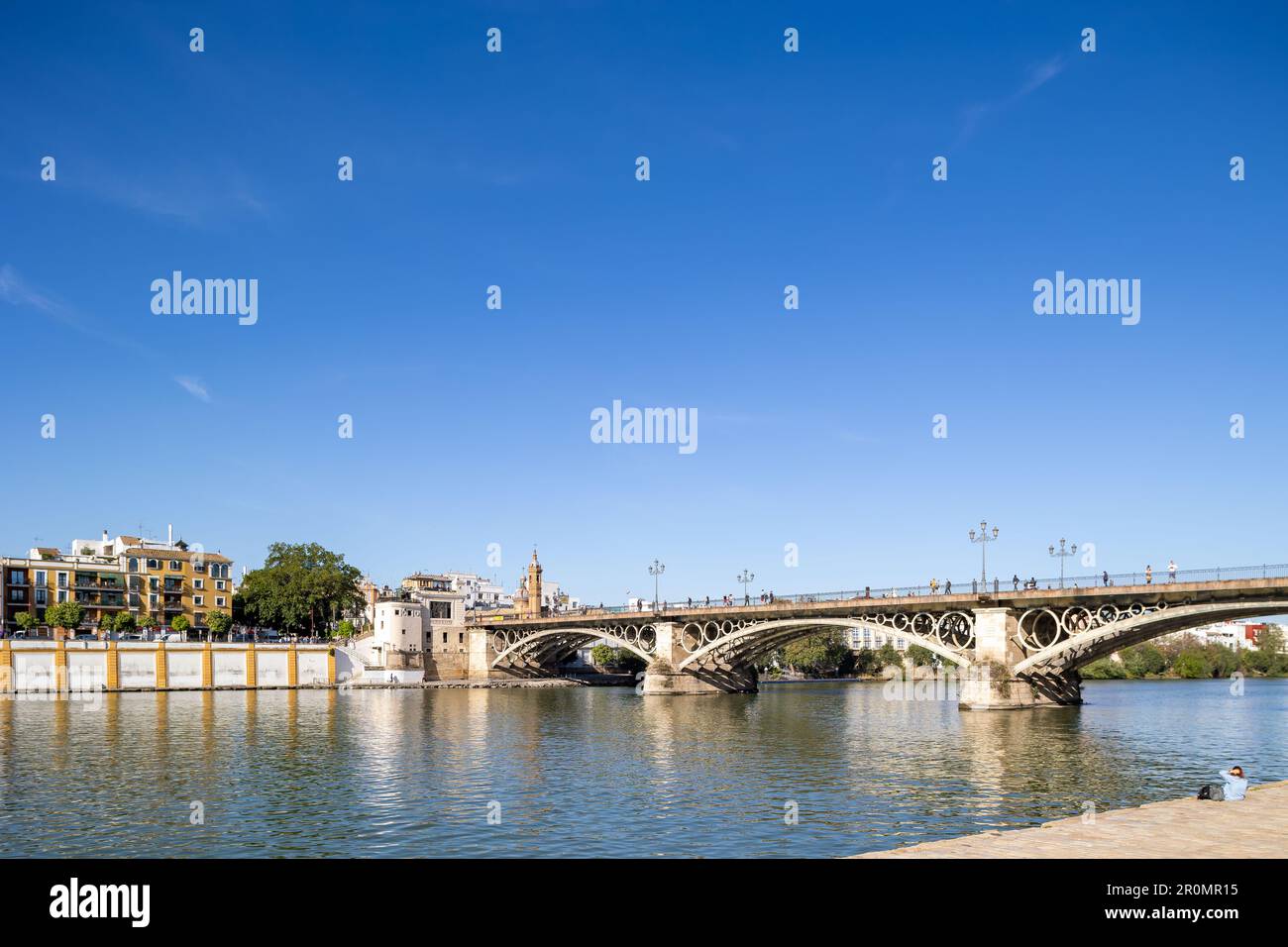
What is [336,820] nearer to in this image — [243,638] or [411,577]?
[243,638]

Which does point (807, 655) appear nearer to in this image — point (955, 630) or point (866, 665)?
point (866, 665)

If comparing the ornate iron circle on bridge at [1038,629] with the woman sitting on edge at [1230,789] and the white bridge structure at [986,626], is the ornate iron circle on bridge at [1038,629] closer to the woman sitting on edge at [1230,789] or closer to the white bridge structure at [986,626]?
the white bridge structure at [986,626]

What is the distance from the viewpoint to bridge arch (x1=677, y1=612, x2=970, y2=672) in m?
85.9

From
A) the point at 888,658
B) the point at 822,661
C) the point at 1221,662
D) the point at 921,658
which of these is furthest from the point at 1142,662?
the point at 822,661

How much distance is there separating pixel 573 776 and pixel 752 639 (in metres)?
58.6

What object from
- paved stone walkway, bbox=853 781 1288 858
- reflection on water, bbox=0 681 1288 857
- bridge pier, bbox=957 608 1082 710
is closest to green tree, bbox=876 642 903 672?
reflection on water, bbox=0 681 1288 857

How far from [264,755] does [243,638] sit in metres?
93.2

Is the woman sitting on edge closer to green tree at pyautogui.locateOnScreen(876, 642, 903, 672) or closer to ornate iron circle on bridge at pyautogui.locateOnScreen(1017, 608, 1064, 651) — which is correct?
ornate iron circle on bridge at pyautogui.locateOnScreen(1017, 608, 1064, 651)

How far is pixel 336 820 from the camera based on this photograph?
107ft

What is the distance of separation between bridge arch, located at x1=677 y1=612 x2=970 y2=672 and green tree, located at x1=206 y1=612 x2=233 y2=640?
57.7 meters

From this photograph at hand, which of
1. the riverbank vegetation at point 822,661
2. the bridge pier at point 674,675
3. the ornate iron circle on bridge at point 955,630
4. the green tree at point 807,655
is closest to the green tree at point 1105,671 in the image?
the riverbank vegetation at point 822,661

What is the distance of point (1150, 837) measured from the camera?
63.8 feet

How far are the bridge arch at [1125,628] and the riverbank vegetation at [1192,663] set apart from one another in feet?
330

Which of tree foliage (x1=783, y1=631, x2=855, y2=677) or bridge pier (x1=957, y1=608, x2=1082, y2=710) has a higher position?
bridge pier (x1=957, y1=608, x2=1082, y2=710)
